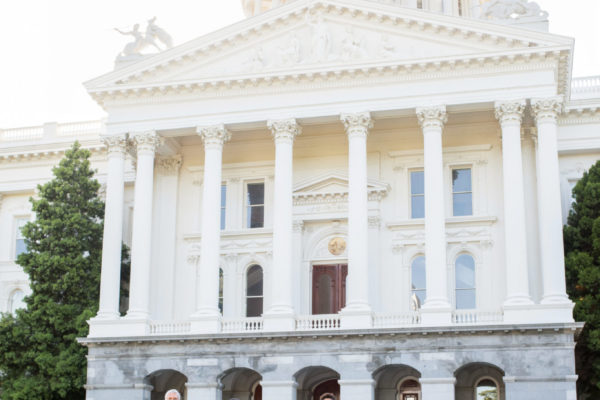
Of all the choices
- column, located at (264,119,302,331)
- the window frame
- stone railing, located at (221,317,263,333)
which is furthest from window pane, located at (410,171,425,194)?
stone railing, located at (221,317,263,333)

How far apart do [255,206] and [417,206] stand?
679 centimetres

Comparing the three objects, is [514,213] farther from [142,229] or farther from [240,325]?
[142,229]

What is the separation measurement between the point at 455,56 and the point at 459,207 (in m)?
6.35

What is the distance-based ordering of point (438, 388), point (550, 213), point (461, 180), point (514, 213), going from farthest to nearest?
point (461, 180), point (514, 213), point (550, 213), point (438, 388)

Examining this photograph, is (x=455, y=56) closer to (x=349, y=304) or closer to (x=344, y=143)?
(x=344, y=143)

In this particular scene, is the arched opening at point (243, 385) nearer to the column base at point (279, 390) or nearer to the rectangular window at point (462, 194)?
the column base at point (279, 390)

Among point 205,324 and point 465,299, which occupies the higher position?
point 465,299

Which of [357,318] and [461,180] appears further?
[461,180]

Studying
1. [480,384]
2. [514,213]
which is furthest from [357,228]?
[480,384]

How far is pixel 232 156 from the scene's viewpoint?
40.5 metres

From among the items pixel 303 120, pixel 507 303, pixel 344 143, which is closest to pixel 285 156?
pixel 303 120

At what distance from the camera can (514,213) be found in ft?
109

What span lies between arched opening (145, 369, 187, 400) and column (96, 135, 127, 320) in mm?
2974

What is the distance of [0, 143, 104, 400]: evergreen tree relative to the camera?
37.3 metres
